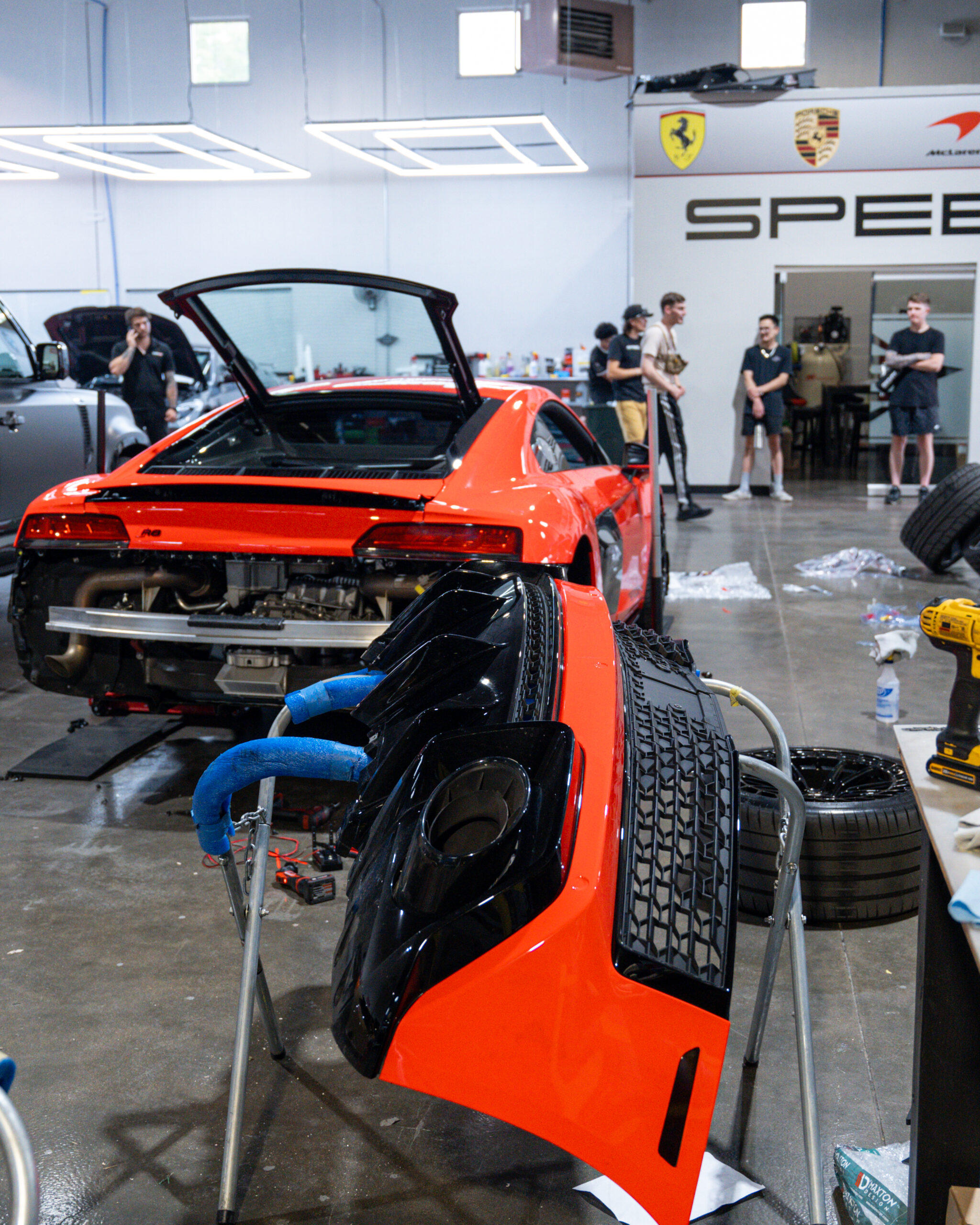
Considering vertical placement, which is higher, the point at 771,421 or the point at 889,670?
the point at 771,421

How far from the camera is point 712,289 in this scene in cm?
1272

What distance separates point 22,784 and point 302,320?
38.0 feet

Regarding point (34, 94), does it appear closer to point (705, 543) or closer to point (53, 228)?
point (53, 228)

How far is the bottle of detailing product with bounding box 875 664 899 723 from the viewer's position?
448 cm

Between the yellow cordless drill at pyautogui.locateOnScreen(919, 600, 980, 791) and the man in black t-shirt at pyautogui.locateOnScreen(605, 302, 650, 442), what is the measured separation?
27.5ft

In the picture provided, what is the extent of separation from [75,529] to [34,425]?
2941 millimetres

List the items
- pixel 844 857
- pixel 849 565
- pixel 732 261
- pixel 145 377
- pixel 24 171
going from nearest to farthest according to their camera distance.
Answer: pixel 844 857
pixel 849 565
pixel 145 377
pixel 732 261
pixel 24 171

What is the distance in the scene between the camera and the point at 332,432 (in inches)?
170

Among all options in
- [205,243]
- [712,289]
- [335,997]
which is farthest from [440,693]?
[205,243]

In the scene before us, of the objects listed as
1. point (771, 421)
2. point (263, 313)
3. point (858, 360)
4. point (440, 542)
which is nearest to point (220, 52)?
point (771, 421)

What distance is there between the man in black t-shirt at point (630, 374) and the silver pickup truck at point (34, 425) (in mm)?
4819

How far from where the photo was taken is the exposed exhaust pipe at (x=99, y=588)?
357 centimetres

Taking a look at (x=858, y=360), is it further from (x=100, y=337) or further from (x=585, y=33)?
(x=100, y=337)

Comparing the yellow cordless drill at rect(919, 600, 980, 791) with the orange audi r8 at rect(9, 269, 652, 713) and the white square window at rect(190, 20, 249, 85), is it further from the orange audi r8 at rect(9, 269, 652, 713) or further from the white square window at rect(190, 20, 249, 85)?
the white square window at rect(190, 20, 249, 85)
